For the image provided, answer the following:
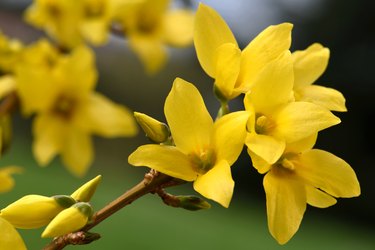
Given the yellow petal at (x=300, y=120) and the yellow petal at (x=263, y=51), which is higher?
the yellow petal at (x=263, y=51)

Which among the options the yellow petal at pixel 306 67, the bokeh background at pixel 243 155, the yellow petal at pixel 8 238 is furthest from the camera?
the bokeh background at pixel 243 155

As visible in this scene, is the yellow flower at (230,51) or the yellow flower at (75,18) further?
the yellow flower at (75,18)

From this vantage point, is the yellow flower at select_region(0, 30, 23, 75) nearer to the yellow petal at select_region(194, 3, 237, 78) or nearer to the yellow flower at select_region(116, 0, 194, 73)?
the yellow flower at select_region(116, 0, 194, 73)

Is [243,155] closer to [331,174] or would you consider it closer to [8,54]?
[8,54]

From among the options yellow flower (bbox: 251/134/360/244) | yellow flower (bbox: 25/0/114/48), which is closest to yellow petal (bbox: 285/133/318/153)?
yellow flower (bbox: 251/134/360/244)

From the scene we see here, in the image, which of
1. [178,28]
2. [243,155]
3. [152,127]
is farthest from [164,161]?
[243,155]

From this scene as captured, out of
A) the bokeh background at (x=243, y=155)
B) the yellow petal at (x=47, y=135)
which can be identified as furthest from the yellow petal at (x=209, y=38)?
the bokeh background at (x=243, y=155)

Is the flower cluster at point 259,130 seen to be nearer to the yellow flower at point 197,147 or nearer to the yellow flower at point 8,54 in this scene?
the yellow flower at point 197,147
